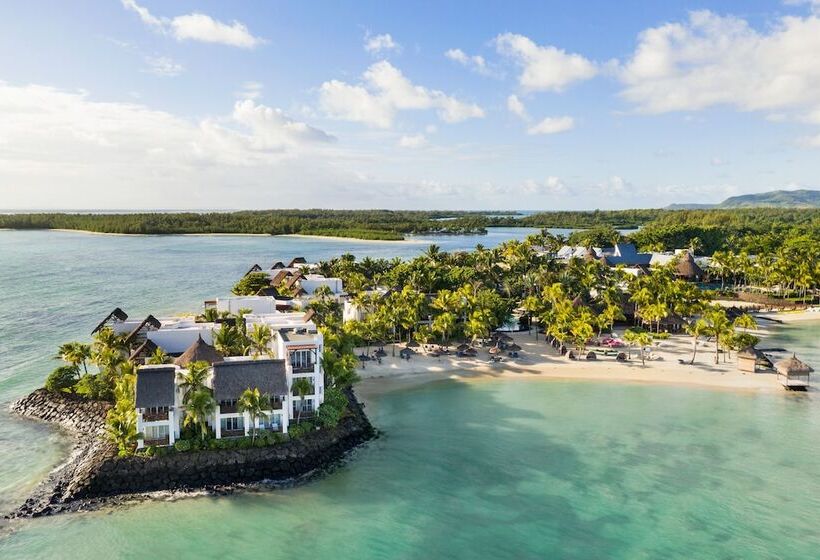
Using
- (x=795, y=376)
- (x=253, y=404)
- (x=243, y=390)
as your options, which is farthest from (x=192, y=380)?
(x=795, y=376)

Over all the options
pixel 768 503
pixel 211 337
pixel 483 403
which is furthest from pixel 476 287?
pixel 768 503

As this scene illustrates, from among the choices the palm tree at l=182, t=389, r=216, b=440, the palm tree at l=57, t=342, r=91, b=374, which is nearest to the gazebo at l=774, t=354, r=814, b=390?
the palm tree at l=182, t=389, r=216, b=440

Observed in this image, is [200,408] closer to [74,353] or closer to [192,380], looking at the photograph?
[192,380]

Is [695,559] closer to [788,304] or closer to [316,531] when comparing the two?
[316,531]

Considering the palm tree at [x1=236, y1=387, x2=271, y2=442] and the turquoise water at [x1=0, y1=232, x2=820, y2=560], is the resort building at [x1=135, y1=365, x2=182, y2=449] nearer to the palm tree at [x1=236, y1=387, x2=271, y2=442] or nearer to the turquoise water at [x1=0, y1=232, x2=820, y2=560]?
the palm tree at [x1=236, y1=387, x2=271, y2=442]

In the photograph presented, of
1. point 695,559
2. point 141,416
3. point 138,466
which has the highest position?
point 141,416

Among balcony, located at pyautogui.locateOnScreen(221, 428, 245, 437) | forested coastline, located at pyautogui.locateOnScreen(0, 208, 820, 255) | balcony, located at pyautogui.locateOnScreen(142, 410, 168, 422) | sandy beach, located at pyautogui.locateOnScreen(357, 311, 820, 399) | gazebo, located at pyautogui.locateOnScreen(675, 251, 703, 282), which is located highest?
forested coastline, located at pyautogui.locateOnScreen(0, 208, 820, 255)

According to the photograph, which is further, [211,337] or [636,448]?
[211,337]
